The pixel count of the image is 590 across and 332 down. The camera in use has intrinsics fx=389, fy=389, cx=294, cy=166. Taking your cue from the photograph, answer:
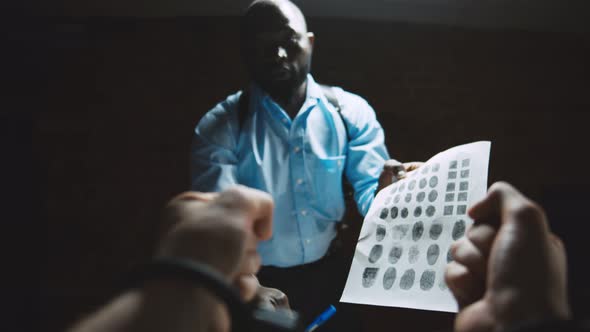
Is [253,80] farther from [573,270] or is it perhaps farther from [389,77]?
[573,270]

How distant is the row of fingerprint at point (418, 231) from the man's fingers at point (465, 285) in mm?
184

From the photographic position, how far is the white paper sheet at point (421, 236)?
581mm

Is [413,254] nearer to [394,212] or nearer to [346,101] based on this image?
[394,212]

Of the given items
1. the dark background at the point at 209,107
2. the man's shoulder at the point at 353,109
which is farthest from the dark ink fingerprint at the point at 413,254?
the dark background at the point at 209,107

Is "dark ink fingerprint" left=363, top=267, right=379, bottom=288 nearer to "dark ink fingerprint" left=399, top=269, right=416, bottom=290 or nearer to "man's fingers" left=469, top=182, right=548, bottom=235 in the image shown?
"dark ink fingerprint" left=399, top=269, right=416, bottom=290

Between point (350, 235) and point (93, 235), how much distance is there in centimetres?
87

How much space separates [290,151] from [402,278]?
44cm

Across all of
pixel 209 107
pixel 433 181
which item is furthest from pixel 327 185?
pixel 209 107

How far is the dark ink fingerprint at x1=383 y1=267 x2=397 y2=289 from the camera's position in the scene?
61 centimetres

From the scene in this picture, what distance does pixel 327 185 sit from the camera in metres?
0.97

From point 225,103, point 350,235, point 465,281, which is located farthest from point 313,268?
point 465,281

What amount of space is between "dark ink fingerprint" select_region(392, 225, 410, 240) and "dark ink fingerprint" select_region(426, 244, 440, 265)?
0.05m

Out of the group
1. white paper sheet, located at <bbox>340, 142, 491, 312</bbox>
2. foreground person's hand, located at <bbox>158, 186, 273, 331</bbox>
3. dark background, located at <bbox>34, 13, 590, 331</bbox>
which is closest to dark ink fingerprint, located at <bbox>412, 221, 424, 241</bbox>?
white paper sheet, located at <bbox>340, 142, 491, 312</bbox>

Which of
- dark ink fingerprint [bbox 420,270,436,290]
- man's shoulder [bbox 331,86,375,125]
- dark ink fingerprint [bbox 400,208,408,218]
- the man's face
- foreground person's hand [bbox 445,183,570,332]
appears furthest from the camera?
man's shoulder [bbox 331,86,375,125]
